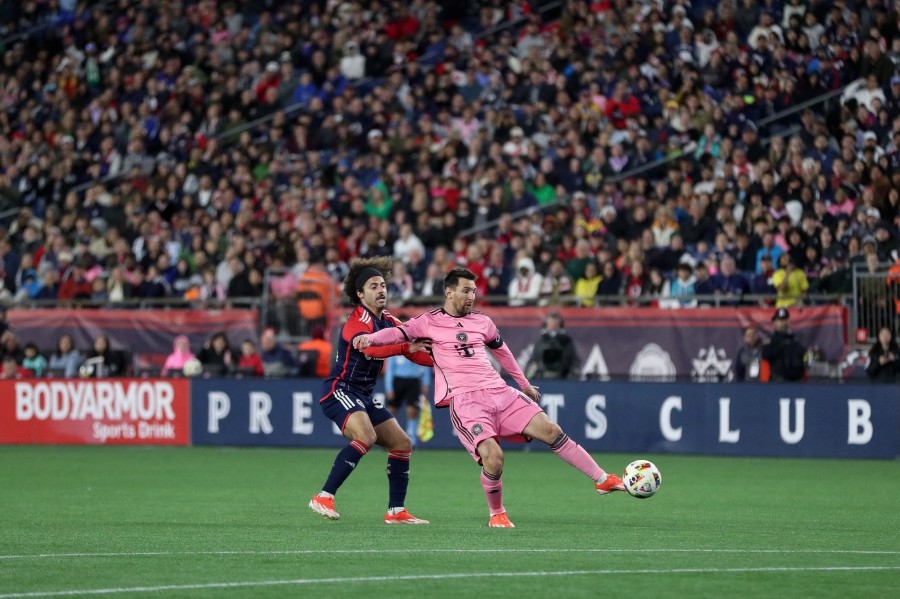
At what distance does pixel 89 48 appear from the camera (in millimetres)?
31938

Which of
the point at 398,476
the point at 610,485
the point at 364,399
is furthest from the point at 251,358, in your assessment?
the point at 610,485

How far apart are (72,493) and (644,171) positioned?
1174 centimetres

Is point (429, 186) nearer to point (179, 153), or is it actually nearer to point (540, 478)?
point (179, 153)

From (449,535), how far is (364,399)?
72.6 inches

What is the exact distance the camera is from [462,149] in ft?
82.7

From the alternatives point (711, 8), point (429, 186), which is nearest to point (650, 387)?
point (429, 186)

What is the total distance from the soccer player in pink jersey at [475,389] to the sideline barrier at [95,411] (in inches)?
480

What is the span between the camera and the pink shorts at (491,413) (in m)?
11.4

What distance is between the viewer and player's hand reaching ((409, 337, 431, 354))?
11516mm

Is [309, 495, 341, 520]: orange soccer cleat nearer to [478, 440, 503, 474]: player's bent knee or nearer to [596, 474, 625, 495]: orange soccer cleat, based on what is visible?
[478, 440, 503, 474]: player's bent knee

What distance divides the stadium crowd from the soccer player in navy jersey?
9331 millimetres

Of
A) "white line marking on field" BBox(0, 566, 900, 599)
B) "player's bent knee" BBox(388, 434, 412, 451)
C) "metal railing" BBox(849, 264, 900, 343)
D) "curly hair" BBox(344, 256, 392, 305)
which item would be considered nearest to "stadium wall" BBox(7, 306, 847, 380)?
"metal railing" BBox(849, 264, 900, 343)

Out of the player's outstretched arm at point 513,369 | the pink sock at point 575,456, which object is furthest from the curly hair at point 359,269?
the pink sock at point 575,456

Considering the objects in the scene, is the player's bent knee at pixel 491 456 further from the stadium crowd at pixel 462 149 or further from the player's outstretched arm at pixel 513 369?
the stadium crowd at pixel 462 149
